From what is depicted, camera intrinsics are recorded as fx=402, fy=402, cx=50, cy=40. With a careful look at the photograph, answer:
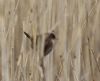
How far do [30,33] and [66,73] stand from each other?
0.27m

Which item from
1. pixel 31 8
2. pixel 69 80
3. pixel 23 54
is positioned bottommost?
pixel 69 80

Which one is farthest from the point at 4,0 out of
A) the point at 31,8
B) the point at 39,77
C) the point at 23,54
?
the point at 39,77

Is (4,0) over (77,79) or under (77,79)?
over

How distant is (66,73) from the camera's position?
2000 mm

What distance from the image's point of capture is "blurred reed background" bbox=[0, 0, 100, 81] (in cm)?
195

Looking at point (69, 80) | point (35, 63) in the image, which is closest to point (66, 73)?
point (69, 80)

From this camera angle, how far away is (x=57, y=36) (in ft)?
6.48

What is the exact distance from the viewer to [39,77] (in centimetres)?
199

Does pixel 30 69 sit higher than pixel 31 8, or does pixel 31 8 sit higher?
pixel 31 8

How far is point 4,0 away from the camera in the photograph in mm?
1961

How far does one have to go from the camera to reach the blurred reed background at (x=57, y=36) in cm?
195

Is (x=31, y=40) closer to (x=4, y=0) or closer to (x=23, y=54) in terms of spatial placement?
(x=23, y=54)

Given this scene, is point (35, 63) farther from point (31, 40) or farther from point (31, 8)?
point (31, 8)

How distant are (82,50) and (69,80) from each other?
6.5 inches
